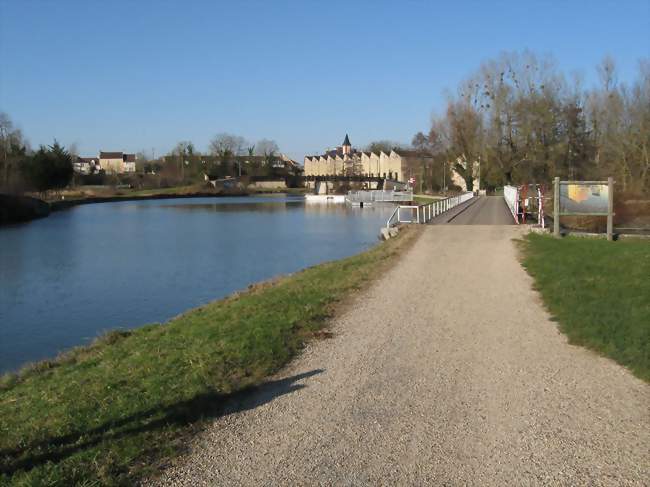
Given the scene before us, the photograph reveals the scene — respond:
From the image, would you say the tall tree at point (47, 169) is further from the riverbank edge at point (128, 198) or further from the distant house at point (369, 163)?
the distant house at point (369, 163)

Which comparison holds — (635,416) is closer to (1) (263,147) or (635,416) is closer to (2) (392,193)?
(2) (392,193)

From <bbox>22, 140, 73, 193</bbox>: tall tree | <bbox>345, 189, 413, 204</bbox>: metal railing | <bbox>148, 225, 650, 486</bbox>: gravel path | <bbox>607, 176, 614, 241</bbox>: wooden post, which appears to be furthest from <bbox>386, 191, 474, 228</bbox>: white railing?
<bbox>22, 140, 73, 193</bbox>: tall tree

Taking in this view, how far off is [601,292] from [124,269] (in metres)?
18.0

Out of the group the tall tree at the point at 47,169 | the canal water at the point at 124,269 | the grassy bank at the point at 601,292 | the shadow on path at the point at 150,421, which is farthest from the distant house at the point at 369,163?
the shadow on path at the point at 150,421

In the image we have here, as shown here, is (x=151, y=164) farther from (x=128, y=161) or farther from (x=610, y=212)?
(x=610, y=212)

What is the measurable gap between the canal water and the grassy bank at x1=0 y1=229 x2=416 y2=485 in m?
3.24

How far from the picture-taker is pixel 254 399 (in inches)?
247

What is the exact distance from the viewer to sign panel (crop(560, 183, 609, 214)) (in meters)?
19.9

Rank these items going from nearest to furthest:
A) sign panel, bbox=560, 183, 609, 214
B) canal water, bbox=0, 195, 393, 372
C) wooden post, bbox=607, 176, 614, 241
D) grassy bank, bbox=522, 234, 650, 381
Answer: grassy bank, bbox=522, 234, 650, 381 → canal water, bbox=0, 195, 393, 372 → wooden post, bbox=607, 176, 614, 241 → sign panel, bbox=560, 183, 609, 214

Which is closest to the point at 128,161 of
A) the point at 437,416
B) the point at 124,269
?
the point at 124,269

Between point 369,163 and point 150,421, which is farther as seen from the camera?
point 369,163

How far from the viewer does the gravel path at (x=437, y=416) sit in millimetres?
4637

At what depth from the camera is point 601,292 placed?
1086cm

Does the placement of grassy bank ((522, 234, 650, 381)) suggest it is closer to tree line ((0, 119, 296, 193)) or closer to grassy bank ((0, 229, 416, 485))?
grassy bank ((0, 229, 416, 485))
